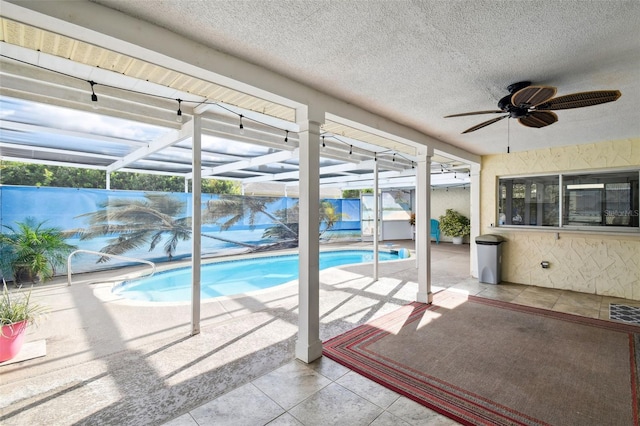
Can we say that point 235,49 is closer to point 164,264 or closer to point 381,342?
point 381,342

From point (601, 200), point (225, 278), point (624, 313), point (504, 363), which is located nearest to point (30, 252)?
point (225, 278)

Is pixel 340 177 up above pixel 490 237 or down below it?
above

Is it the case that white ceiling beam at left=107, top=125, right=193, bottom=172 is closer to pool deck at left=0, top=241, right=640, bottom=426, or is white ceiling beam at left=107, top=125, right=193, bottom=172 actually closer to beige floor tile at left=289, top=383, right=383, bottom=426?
pool deck at left=0, top=241, right=640, bottom=426

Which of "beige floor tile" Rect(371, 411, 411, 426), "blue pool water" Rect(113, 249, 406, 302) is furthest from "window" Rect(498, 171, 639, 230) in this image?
"beige floor tile" Rect(371, 411, 411, 426)

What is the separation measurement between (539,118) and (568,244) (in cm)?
363

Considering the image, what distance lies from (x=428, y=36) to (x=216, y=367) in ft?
10.3

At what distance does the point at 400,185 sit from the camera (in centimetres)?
1145

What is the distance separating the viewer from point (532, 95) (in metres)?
2.23

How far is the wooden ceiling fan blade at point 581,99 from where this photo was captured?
2102 mm

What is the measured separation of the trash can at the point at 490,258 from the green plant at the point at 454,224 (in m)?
5.98

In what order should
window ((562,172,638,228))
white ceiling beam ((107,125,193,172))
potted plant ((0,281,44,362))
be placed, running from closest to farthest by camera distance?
potted plant ((0,281,44,362))
white ceiling beam ((107,125,193,172))
window ((562,172,638,228))

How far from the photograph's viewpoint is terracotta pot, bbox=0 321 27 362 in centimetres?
270

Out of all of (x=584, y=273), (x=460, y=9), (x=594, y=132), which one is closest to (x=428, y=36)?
(x=460, y=9)

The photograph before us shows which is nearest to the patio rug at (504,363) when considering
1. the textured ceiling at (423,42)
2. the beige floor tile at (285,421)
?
the beige floor tile at (285,421)
